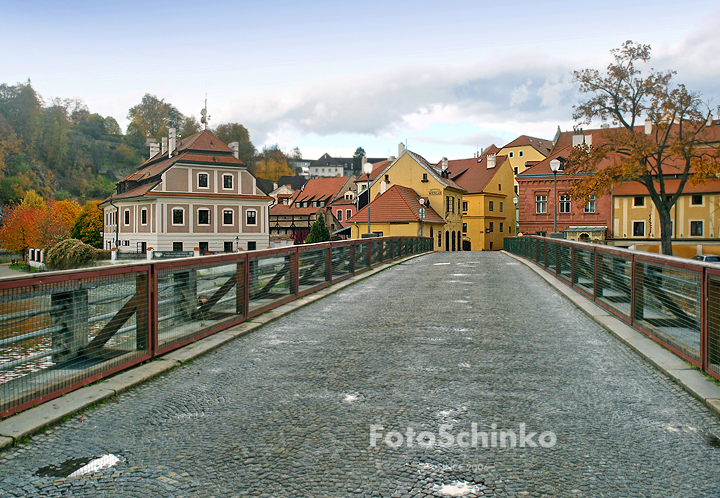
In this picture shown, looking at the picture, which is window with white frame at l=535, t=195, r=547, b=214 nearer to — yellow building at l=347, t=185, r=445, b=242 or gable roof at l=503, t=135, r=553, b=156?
yellow building at l=347, t=185, r=445, b=242

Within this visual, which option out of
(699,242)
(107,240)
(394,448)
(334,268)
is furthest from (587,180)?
(107,240)

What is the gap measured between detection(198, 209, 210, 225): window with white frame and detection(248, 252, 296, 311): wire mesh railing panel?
51.8 meters

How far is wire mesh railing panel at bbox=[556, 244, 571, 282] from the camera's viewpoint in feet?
50.1

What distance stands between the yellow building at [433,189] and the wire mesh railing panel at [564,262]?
152 ft

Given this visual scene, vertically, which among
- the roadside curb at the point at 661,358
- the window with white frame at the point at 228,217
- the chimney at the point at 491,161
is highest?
the chimney at the point at 491,161

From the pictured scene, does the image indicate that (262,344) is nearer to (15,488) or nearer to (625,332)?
(15,488)

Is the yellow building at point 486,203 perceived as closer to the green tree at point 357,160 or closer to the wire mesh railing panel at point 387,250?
the wire mesh railing panel at point 387,250

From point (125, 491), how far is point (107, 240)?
243 feet

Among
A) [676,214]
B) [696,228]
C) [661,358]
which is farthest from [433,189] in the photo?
[661,358]

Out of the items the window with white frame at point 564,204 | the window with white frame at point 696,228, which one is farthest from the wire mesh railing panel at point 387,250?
the window with white frame at point 696,228

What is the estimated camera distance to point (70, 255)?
162 feet

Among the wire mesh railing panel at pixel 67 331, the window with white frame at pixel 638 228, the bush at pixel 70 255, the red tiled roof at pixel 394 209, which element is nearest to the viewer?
the wire mesh railing panel at pixel 67 331

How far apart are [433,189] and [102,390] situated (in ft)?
206

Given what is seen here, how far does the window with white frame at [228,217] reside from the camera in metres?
63.2
